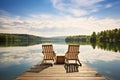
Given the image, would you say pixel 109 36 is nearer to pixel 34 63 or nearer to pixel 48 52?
pixel 34 63

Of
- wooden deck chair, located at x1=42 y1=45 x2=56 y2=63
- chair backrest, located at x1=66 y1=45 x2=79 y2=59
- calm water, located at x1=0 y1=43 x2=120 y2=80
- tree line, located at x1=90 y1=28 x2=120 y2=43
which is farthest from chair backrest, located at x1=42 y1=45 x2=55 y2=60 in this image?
tree line, located at x1=90 y1=28 x2=120 y2=43

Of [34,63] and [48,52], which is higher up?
[48,52]

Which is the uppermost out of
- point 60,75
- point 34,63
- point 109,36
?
point 109,36

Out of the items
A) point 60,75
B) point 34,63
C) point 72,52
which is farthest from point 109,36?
point 60,75

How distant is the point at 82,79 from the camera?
19.9 ft

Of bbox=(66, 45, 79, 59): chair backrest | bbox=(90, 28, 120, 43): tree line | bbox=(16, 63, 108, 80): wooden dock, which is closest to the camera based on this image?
bbox=(16, 63, 108, 80): wooden dock

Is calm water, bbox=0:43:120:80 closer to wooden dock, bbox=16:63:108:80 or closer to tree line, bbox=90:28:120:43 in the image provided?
wooden dock, bbox=16:63:108:80

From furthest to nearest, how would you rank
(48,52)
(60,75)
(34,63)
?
(34,63) → (48,52) → (60,75)

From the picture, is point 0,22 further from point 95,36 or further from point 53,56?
point 95,36

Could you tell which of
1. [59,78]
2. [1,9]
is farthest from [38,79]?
[1,9]

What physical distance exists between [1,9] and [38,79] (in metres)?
49.0

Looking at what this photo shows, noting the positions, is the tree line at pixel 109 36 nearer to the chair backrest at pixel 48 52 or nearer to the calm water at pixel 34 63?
the calm water at pixel 34 63

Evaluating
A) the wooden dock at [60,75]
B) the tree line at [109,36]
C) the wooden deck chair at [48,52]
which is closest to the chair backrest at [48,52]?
the wooden deck chair at [48,52]

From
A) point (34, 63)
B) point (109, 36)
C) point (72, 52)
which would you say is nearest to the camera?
point (72, 52)
